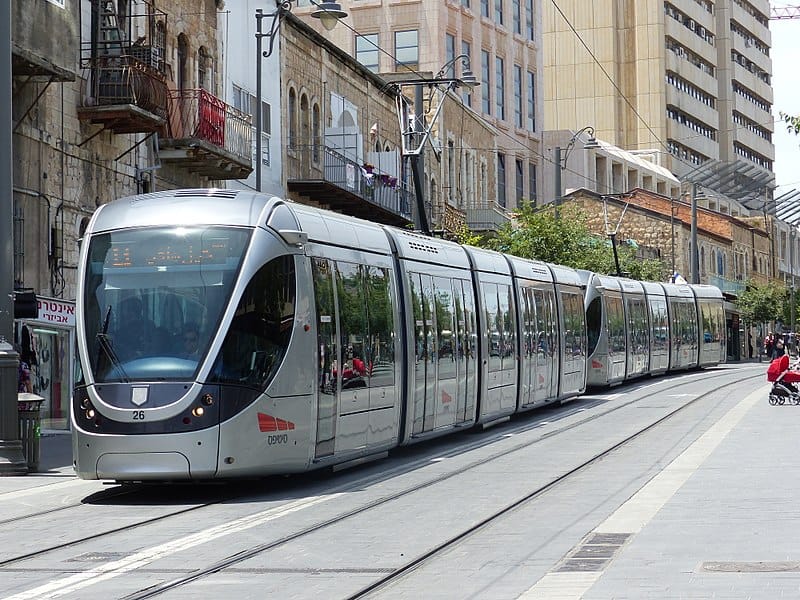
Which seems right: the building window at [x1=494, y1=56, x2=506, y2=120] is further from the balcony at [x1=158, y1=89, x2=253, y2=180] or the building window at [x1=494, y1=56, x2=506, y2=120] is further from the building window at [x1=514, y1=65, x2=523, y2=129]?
the balcony at [x1=158, y1=89, x2=253, y2=180]

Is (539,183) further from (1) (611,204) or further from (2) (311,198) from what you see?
(2) (311,198)

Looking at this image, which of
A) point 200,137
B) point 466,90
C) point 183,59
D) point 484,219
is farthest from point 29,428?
point 466,90

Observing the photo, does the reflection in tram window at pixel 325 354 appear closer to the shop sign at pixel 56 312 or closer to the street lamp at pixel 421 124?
the shop sign at pixel 56 312

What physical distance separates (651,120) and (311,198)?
250ft

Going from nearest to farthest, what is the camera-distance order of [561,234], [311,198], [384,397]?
[384,397], [311,198], [561,234]

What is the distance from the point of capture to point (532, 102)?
78.6m

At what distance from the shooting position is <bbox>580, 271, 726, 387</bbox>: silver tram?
129ft

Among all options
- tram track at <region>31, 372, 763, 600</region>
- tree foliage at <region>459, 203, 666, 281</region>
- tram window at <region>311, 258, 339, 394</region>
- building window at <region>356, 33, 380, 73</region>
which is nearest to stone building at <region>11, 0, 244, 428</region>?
tram window at <region>311, 258, 339, 394</region>

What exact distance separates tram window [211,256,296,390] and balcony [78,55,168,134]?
40.3 ft

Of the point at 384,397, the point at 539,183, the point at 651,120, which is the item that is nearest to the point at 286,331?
the point at 384,397

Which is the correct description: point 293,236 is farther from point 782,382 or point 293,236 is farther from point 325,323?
point 782,382

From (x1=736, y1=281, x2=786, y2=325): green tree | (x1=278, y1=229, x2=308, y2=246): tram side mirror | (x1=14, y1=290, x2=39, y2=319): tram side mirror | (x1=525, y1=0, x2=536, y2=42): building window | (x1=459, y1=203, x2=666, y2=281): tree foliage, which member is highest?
(x1=525, y1=0, x2=536, y2=42): building window

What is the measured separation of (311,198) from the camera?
41344mm

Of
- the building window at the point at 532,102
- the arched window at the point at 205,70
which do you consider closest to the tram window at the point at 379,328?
the arched window at the point at 205,70
